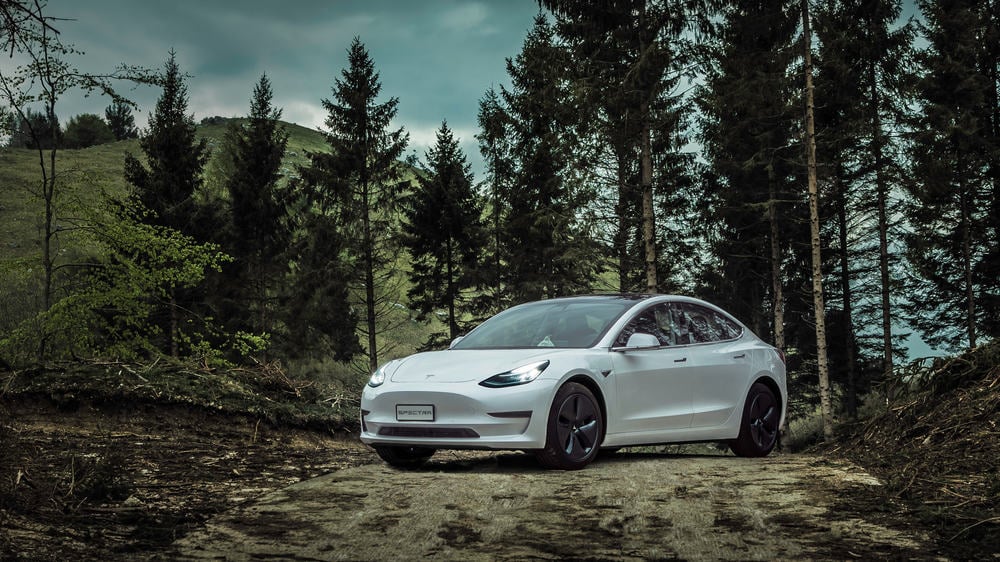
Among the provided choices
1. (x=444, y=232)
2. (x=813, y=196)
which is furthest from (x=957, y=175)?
(x=444, y=232)

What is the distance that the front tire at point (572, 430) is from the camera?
7285 millimetres

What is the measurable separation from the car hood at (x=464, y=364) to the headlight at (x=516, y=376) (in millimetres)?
48

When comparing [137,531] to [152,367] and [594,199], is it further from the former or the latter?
[594,199]

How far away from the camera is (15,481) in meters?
5.68

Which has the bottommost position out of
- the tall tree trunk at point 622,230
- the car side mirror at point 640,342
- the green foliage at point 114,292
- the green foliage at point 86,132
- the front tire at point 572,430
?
the front tire at point 572,430

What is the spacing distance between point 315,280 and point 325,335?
5.77 m

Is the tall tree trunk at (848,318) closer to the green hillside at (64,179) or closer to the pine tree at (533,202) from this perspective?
the pine tree at (533,202)

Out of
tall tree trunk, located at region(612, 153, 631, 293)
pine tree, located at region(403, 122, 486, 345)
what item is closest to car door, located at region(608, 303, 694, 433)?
tall tree trunk, located at region(612, 153, 631, 293)

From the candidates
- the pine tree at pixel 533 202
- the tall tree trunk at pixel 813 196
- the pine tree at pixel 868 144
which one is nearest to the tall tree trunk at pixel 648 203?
the pine tree at pixel 533 202

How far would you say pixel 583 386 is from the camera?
25.2 ft

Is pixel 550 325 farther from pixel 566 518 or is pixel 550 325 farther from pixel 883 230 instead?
pixel 883 230

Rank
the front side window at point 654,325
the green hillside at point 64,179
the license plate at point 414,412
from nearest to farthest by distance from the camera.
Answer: the license plate at point 414,412 < the front side window at point 654,325 < the green hillside at point 64,179

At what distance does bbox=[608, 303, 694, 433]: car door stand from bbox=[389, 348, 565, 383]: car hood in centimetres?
80

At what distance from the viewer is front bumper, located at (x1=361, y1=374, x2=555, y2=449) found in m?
7.14
